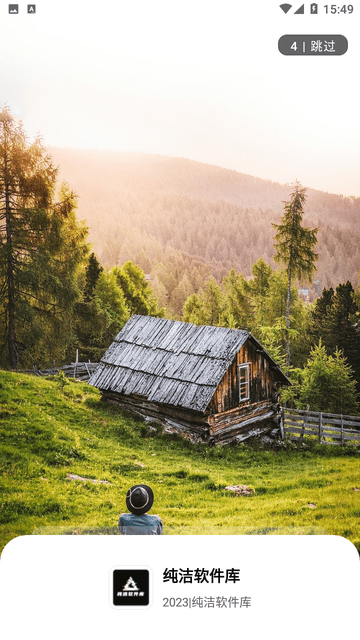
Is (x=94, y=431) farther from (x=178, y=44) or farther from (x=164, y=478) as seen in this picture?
(x=178, y=44)

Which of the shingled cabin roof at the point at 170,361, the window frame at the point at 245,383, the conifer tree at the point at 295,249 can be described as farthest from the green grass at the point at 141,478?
the conifer tree at the point at 295,249

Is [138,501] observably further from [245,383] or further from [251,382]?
[251,382]

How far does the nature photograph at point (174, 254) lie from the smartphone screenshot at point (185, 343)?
33 millimetres

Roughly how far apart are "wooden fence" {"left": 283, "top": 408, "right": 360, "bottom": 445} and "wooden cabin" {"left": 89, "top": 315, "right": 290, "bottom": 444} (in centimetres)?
90

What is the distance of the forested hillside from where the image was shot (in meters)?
5.55

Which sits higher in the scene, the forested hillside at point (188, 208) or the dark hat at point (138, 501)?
the forested hillside at point (188, 208)

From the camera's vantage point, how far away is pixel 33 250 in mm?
10172

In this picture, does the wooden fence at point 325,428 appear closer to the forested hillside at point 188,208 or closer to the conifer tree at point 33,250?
the forested hillside at point 188,208

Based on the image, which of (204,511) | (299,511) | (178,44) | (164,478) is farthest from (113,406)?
(178,44)

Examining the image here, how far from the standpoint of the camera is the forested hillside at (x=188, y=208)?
18.2ft

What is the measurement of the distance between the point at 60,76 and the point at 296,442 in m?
13.8
